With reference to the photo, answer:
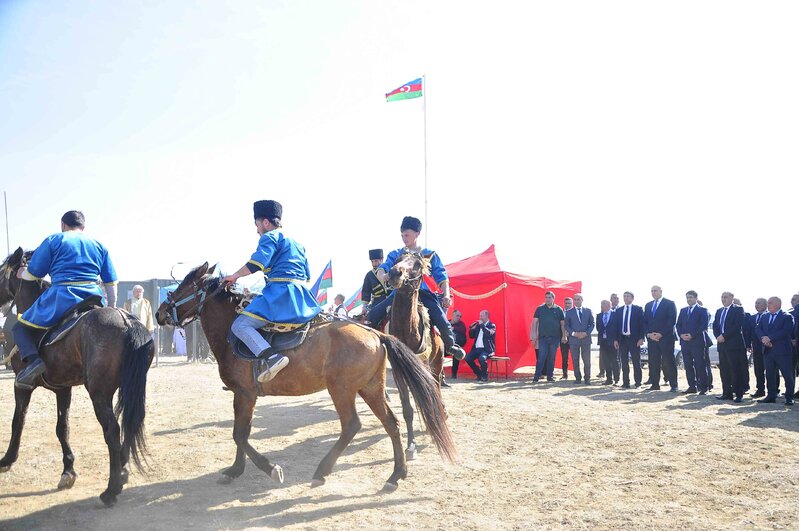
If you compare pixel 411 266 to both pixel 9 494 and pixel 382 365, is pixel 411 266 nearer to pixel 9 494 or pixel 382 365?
pixel 382 365

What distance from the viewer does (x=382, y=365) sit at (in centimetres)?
580

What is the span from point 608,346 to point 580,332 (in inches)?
29.8

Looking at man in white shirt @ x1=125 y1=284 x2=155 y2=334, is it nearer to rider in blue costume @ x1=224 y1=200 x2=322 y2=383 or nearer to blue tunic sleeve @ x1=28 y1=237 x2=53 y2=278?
blue tunic sleeve @ x1=28 y1=237 x2=53 y2=278

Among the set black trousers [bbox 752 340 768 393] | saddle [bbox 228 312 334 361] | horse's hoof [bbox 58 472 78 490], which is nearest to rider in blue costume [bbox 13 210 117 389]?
horse's hoof [bbox 58 472 78 490]

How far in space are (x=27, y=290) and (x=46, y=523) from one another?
107 inches

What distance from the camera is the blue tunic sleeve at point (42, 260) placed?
5863 mm

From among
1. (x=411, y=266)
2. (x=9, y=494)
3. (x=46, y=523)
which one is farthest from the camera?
(x=411, y=266)

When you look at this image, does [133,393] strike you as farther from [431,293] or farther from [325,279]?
[325,279]

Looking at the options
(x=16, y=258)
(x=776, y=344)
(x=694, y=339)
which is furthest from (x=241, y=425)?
(x=694, y=339)

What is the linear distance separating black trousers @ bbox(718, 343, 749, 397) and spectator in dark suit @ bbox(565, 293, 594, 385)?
136 inches

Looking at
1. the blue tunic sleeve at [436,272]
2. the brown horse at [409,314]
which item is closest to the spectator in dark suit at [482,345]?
the blue tunic sleeve at [436,272]

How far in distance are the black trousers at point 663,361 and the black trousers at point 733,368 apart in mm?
1248

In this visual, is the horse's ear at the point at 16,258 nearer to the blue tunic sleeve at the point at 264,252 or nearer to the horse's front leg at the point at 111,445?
the horse's front leg at the point at 111,445

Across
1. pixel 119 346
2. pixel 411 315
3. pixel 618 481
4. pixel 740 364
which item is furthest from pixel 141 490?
pixel 740 364
